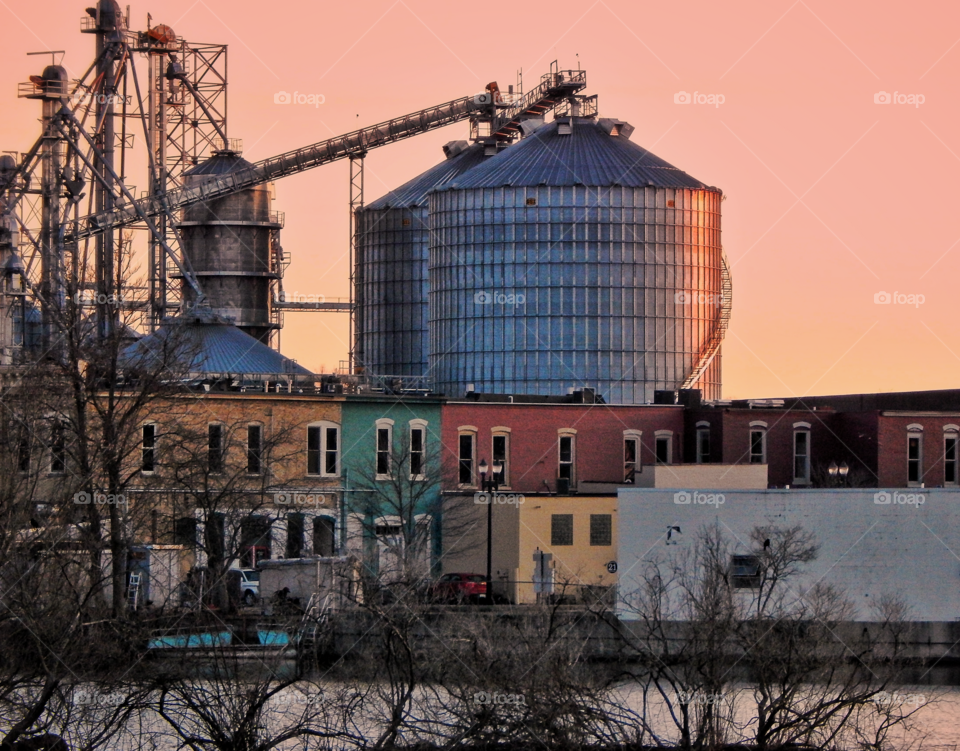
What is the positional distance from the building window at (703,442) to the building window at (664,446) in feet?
3.27

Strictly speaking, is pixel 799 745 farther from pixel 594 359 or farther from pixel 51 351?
pixel 594 359

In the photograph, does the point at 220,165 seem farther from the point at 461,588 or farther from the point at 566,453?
the point at 461,588

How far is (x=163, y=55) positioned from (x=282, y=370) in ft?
74.8

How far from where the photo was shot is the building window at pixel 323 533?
64.2m

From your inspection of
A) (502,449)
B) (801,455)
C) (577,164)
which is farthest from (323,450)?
(577,164)

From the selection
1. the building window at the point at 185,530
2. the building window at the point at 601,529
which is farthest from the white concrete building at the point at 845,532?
the building window at the point at 185,530

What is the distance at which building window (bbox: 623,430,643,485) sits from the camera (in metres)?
70.7

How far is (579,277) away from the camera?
97.4m

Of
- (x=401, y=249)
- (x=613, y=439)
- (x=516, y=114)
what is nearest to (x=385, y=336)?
(x=401, y=249)

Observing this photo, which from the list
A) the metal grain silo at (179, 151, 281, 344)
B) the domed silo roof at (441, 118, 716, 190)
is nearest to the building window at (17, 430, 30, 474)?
the metal grain silo at (179, 151, 281, 344)

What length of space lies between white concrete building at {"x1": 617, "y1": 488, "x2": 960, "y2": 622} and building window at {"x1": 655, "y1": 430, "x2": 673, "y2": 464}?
17.4 m

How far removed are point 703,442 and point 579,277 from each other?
25.6m

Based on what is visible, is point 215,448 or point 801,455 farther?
point 801,455

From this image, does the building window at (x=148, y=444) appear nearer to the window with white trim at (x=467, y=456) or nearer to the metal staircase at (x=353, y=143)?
the window with white trim at (x=467, y=456)
